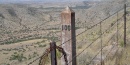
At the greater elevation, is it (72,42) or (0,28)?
(72,42)

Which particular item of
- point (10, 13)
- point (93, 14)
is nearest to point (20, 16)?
point (10, 13)

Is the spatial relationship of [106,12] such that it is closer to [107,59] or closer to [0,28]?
[0,28]

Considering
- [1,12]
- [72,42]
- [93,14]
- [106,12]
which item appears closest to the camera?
[72,42]

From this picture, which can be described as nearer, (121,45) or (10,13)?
(121,45)

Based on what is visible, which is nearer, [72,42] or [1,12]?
[72,42]

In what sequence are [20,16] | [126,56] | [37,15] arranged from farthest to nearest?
[37,15] → [20,16] → [126,56]

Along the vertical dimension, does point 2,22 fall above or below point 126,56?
below

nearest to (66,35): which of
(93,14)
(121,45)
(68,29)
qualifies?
(68,29)

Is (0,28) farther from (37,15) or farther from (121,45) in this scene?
(121,45)

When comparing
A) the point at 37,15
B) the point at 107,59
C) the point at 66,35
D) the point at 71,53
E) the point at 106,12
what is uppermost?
the point at 66,35
